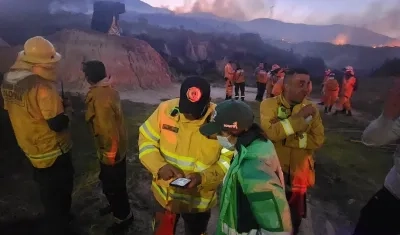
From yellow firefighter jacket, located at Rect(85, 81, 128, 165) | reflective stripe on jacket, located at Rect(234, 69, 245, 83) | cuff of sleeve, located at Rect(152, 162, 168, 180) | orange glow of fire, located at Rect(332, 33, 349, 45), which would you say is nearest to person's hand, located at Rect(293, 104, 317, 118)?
cuff of sleeve, located at Rect(152, 162, 168, 180)

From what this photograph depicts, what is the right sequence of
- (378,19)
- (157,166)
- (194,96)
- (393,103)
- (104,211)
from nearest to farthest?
(393,103) < (194,96) < (157,166) < (104,211) < (378,19)

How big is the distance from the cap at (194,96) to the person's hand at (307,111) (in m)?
0.80

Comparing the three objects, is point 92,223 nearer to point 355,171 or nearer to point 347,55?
point 355,171

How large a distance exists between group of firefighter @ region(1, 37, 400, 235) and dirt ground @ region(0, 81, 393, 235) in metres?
0.38

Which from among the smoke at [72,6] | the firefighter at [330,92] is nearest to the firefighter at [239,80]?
the firefighter at [330,92]

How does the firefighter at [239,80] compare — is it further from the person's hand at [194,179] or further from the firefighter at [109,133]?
the person's hand at [194,179]

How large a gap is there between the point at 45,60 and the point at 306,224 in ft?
9.47

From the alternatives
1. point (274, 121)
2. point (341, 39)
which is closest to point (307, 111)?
point (274, 121)

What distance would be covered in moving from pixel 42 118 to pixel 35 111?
7cm

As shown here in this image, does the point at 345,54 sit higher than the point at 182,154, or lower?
higher

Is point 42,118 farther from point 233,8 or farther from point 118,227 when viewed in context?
point 233,8

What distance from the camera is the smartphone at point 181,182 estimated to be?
2.00m

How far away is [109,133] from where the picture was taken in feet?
9.48

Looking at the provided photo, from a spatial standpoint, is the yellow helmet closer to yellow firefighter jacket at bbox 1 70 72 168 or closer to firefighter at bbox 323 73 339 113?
yellow firefighter jacket at bbox 1 70 72 168
